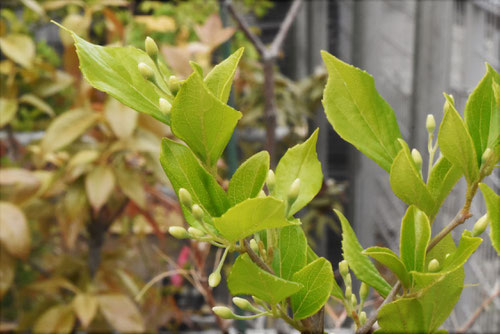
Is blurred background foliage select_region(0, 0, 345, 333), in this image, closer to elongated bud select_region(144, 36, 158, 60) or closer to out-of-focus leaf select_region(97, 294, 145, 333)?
out-of-focus leaf select_region(97, 294, 145, 333)

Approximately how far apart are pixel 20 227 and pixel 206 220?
67 cm

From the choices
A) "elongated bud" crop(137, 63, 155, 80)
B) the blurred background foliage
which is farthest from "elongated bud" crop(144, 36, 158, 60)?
the blurred background foliage

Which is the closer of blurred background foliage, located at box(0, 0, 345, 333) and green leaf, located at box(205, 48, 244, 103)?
green leaf, located at box(205, 48, 244, 103)

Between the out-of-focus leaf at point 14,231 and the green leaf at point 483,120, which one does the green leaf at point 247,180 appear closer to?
the green leaf at point 483,120

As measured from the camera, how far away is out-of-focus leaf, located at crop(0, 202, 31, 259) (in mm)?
728

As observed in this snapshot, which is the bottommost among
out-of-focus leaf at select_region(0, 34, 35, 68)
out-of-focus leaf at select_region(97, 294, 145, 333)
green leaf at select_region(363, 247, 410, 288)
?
out-of-focus leaf at select_region(97, 294, 145, 333)

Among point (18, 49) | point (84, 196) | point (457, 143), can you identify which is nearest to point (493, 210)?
point (457, 143)

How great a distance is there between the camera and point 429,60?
0.77 metres

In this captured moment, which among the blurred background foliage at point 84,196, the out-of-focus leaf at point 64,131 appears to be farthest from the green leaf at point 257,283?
the out-of-focus leaf at point 64,131

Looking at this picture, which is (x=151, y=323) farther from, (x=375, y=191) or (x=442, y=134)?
(x=442, y=134)

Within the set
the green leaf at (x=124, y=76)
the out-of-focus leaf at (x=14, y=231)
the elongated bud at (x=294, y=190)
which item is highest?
the green leaf at (x=124, y=76)

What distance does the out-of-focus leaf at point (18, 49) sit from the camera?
0.83 m

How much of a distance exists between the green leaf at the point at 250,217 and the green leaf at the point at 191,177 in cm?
2

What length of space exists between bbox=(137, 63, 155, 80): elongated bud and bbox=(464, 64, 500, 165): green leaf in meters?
0.09
